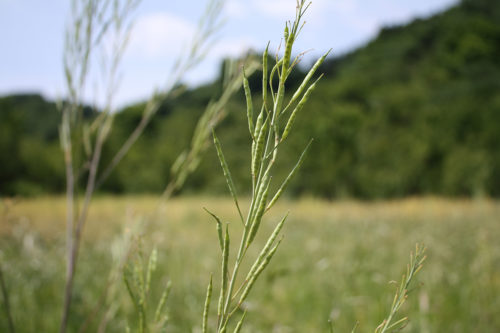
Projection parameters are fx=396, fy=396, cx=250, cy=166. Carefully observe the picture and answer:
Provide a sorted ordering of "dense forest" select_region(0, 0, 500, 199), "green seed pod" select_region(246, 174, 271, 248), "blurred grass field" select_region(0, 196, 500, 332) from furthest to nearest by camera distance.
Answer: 1. "dense forest" select_region(0, 0, 500, 199)
2. "blurred grass field" select_region(0, 196, 500, 332)
3. "green seed pod" select_region(246, 174, 271, 248)

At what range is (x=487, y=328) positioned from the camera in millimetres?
2521

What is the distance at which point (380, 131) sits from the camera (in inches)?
885

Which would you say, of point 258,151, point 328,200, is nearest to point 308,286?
point 258,151

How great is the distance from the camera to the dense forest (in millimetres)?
19766

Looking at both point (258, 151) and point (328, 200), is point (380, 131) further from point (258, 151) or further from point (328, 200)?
point (258, 151)

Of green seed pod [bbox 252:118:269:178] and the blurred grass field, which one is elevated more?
green seed pod [bbox 252:118:269:178]

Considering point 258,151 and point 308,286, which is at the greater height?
point 258,151

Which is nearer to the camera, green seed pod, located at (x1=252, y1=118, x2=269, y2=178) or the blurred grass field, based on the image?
green seed pod, located at (x1=252, y1=118, x2=269, y2=178)

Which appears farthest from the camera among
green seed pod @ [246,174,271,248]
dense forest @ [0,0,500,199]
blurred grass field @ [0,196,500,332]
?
dense forest @ [0,0,500,199]

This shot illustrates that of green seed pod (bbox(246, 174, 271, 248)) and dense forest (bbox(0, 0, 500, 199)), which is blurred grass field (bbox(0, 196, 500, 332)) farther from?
dense forest (bbox(0, 0, 500, 199))

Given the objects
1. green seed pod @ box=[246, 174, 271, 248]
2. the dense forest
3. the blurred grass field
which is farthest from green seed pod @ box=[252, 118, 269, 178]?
the dense forest

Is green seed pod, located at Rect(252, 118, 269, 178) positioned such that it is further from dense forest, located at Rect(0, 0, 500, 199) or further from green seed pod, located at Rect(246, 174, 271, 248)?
dense forest, located at Rect(0, 0, 500, 199)

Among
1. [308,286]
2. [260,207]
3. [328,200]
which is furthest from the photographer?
[328,200]

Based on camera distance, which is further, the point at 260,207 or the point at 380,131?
the point at 380,131
